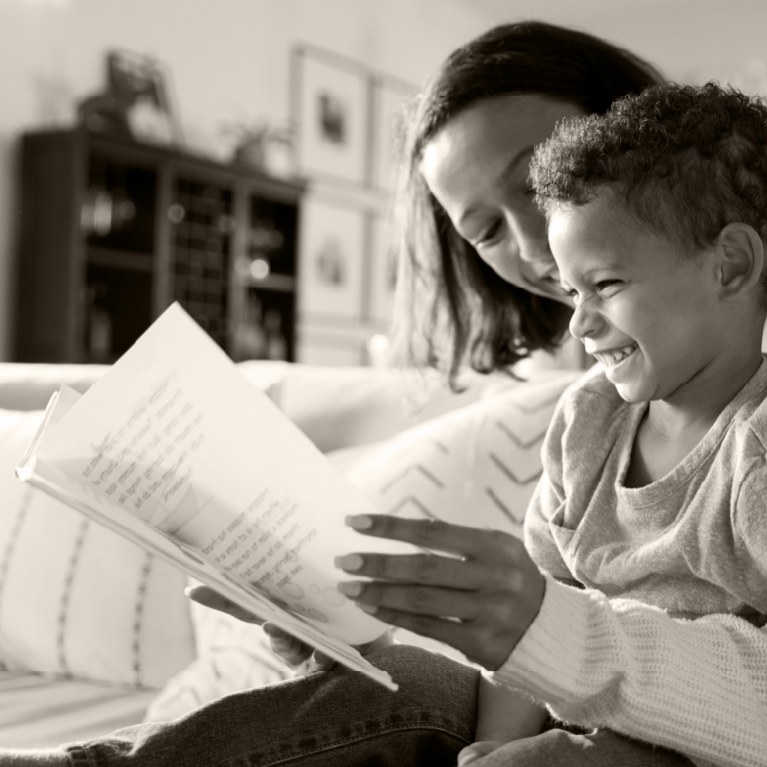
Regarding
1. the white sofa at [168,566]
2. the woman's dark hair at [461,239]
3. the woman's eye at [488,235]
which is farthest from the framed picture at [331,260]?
the woman's eye at [488,235]

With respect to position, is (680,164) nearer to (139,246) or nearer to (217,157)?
(139,246)

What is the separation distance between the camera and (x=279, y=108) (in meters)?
5.54

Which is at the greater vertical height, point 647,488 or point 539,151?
point 539,151

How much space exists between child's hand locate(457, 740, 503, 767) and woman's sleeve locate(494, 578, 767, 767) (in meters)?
0.08

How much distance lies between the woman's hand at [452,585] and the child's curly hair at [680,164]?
33 cm

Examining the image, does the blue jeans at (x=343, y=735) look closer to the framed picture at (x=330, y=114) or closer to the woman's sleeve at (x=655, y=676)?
the woman's sleeve at (x=655, y=676)

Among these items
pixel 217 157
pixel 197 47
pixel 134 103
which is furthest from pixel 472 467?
pixel 197 47

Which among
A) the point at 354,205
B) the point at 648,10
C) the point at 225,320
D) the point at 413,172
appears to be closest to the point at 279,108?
the point at 354,205

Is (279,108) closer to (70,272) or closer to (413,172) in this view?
(70,272)

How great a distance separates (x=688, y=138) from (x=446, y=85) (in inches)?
16.2

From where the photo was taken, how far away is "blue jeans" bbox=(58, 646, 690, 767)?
85 centimetres

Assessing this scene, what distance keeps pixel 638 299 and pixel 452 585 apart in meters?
0.32

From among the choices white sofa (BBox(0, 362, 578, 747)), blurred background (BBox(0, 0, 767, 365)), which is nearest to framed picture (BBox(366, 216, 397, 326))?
blurred background (BBox(0, 0, 767, 365))

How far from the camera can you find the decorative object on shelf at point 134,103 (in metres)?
4.27
